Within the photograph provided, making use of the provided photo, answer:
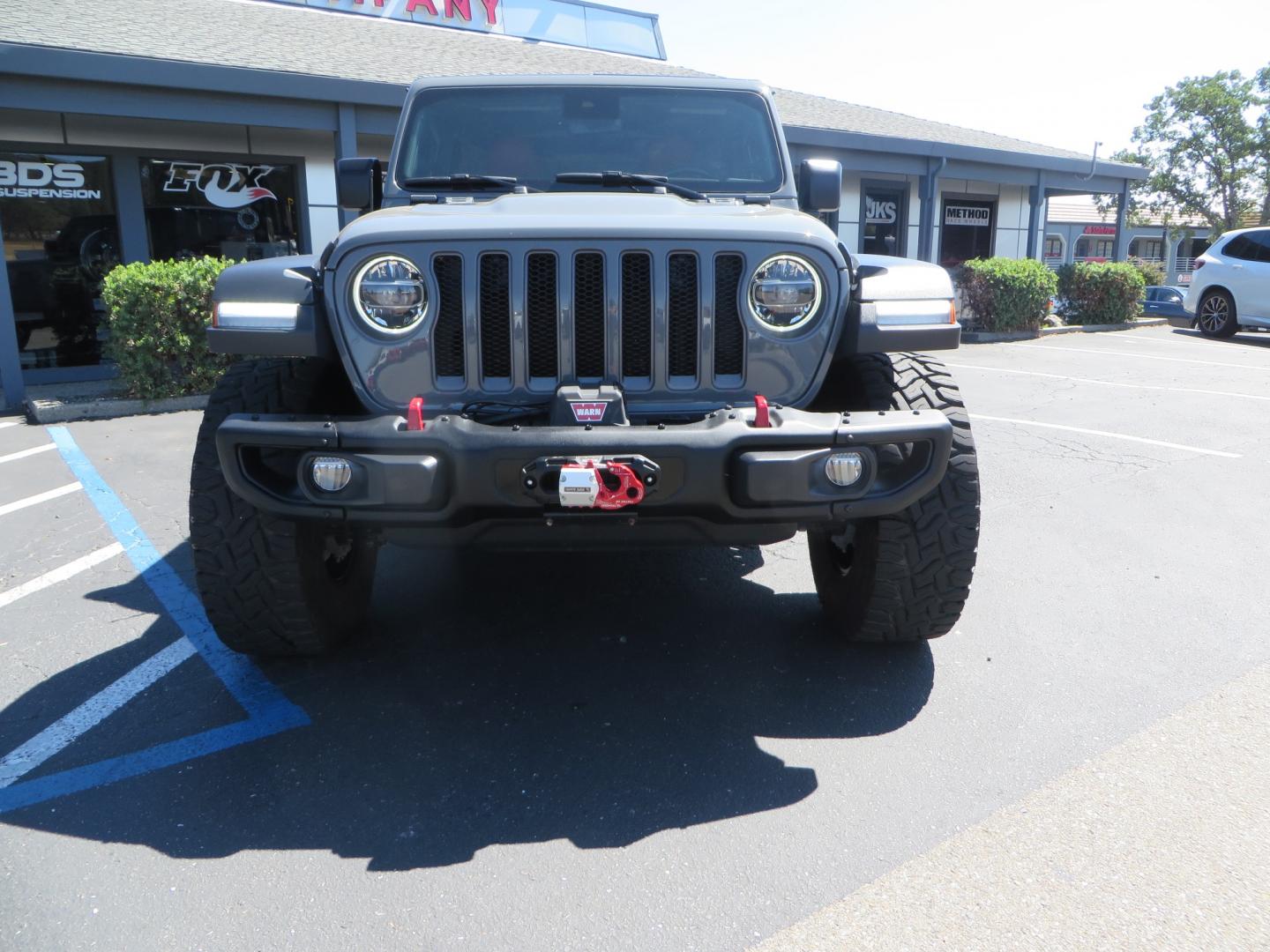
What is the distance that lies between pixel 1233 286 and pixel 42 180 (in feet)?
53.7

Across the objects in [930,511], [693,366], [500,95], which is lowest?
[930,511]

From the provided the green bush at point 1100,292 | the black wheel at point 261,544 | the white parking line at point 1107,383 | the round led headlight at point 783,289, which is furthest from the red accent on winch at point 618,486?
the green bush at point 1100,292

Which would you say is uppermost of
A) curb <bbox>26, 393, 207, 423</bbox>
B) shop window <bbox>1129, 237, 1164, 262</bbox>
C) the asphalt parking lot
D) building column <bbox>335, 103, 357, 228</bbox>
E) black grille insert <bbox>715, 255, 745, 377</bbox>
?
shop window <bbox>1129, 237, 1164, 262</bbox>

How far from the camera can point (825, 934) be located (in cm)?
198

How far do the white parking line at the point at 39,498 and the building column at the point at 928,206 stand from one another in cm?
1409

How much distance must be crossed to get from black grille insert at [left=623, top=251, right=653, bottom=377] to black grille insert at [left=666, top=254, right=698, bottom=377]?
6 centimetres

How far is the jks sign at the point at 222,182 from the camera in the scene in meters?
10.9

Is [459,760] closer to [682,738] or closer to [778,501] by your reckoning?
[682,738]

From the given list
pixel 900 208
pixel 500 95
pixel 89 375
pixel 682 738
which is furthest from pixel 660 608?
pixel 900 208

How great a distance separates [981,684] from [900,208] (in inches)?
625

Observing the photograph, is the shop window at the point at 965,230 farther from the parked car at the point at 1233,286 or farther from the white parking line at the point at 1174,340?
the parked car at the point at 1233,286

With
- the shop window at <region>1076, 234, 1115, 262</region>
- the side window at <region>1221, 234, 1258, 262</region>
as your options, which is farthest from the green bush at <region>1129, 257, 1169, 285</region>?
the shop window at <region>1076, 234, 1115, 262</region>

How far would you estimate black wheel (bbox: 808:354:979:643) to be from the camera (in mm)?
2992

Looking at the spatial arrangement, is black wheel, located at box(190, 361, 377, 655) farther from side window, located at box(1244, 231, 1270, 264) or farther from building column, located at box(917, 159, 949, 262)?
side window, located at box(1244, 231, 1270, 264)
